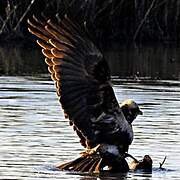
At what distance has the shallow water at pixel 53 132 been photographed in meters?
10.6

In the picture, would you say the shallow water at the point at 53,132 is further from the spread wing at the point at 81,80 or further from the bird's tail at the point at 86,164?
the spread wing at the point at 81,80

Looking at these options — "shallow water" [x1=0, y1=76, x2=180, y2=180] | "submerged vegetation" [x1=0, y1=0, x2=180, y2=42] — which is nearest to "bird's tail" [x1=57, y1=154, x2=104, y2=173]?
"shallow water" [x1=0, y1=76, x2=180, y2=180]

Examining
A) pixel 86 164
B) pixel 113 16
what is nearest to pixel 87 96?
pixel 86 164

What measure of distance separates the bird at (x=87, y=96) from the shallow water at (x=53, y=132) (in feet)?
0.82

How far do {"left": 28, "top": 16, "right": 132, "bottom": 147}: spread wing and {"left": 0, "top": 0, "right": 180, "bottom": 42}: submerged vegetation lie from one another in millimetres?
18641

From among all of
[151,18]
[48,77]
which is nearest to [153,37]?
[151,18]

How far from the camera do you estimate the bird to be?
10320 millimetres

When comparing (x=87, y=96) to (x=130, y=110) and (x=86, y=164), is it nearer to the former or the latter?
(x=130, y=110)

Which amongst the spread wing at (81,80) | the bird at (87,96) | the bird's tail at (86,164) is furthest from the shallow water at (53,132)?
the spread wing at (81,80)

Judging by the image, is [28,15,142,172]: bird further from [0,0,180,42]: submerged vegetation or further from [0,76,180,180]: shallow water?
[0,0,180,42]: submerged vegetation

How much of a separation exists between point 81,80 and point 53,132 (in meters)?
2.37

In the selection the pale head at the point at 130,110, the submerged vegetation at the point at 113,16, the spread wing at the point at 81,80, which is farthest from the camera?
the submerged vegetation at the point at 113,16

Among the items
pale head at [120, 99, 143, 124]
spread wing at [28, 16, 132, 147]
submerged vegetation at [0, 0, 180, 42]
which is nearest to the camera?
spread wing at [28, 16, 132, 147]

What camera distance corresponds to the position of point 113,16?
106ft
